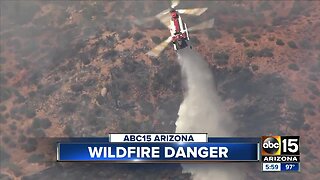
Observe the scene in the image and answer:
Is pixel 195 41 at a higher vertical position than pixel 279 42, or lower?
higher

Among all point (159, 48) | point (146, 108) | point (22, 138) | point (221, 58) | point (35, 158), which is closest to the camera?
point (35, 158)

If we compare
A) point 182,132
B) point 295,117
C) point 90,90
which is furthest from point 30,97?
point 295,117

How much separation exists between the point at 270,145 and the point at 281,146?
44.4 inches

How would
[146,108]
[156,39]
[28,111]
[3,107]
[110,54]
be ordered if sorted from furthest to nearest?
[156,39]
[110,54]
[3,107]
[28,111]
[146,108]

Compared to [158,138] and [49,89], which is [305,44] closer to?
[158,138]

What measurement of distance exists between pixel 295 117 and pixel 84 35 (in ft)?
108

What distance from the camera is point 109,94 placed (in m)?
64.4

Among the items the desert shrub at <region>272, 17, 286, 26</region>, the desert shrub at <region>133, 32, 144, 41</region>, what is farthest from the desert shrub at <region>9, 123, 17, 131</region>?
the desert shrub at <region>272, 17, 286, 26</region>

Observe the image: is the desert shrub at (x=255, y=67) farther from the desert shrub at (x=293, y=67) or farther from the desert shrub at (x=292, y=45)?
the desert shrub at (x=292, y=45)

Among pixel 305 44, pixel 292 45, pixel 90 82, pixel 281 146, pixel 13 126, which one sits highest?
pixel 305 44

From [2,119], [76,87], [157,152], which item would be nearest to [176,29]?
[157,152]
